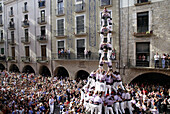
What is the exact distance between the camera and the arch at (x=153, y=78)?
1579 cm

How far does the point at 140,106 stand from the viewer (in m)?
11.4

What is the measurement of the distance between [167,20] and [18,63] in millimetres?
23436

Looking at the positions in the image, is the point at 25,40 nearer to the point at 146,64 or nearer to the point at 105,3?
the point at 105,3

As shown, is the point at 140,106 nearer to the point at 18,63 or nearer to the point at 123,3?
the point at 123,3

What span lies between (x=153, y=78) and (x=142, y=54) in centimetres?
265

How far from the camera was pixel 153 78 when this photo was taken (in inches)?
648

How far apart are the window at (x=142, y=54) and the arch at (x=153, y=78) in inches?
52.7

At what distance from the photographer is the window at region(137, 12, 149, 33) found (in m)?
16.1

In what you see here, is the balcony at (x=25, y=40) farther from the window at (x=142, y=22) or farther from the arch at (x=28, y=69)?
the window at (x=142, y=22)

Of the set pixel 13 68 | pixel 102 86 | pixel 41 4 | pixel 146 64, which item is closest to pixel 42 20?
pixel 41 4

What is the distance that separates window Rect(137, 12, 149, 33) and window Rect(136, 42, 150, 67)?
1.38 meters

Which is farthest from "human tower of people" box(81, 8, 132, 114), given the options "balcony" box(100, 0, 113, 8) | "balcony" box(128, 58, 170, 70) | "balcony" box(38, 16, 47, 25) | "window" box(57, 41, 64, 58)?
"balcony" box(38, 16, 47, 25)

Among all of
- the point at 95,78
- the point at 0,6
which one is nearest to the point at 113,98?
the point at 95,78

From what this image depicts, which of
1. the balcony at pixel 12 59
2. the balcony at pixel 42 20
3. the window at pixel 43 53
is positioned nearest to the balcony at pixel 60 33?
the balcony at pixel 42 20
